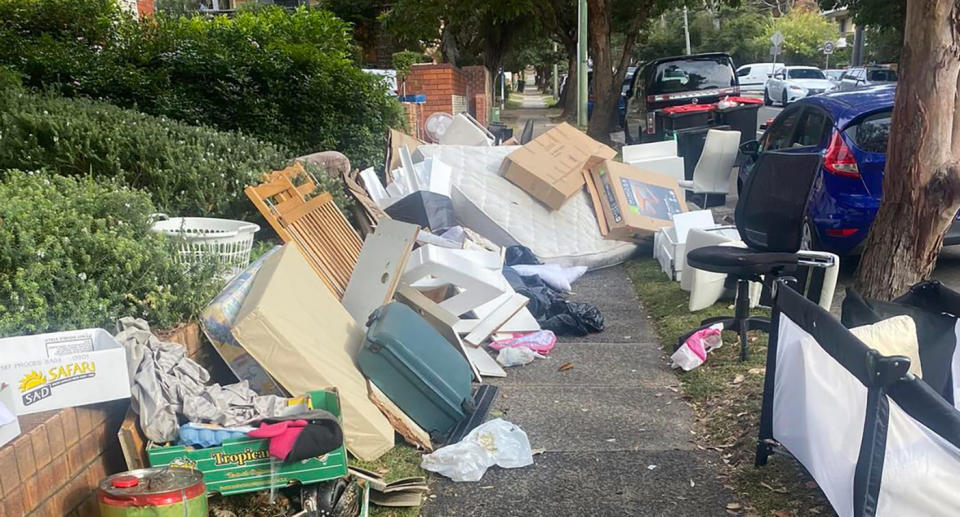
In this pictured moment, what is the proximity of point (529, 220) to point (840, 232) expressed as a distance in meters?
2.82

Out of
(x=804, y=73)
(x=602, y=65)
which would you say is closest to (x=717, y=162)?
(x=602, y=65)

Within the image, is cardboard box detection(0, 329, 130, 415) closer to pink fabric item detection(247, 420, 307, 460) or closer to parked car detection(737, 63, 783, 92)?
pink fabric item detection(247, 420, 307, 460)

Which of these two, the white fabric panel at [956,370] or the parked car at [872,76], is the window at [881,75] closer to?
the parked car at [872,76]

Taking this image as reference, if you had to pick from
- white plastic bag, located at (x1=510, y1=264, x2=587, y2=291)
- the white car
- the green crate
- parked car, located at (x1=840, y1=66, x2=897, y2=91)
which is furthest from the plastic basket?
the white car

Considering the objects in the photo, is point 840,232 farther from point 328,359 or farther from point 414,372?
point 328,359

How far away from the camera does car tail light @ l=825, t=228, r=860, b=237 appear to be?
20.2 feet

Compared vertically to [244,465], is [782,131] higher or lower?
higher

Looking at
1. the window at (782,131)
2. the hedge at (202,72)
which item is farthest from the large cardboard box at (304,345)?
the window at (782,131)

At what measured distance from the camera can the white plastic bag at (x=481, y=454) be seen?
11.5 feet

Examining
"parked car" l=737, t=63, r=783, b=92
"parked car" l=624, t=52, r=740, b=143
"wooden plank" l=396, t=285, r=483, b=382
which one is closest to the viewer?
"wooden plank" l=396, t=285, r=483, b=382

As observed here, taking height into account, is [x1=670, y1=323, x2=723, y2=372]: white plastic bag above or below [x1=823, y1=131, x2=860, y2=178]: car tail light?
below

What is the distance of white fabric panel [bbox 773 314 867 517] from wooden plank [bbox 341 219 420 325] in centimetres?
221

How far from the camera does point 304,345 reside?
3.62 meters

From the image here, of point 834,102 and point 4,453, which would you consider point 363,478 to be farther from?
point 834,102
